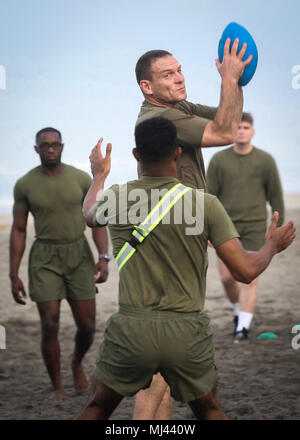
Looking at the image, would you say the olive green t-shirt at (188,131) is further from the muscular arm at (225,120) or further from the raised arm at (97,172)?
the raised arm at (97,172)

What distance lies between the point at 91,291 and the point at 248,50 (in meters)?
3.32

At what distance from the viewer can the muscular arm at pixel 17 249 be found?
6.98m

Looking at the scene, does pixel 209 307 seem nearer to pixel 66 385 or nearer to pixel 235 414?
pixel 66 385

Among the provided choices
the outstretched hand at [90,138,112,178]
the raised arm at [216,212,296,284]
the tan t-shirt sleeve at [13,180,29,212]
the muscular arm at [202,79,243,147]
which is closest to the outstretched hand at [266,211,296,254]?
the raised arm at [216,212,296,284]

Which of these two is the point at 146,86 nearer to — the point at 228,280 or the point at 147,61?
the point at 147,61

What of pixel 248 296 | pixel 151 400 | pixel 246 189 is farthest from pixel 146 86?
pixel 248 296

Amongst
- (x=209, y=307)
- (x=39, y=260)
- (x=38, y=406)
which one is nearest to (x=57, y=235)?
(x=39, y=260)

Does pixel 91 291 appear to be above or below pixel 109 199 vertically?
below

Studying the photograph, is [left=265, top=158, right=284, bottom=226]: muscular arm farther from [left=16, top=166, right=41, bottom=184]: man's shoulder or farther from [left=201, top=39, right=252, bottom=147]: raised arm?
[left=201, top=39, right=252, bottom=147]: raised arm

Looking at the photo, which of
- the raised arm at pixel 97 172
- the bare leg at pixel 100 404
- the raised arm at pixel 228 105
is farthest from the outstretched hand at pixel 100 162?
the bare leg at pixel 100 404

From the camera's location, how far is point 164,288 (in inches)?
151

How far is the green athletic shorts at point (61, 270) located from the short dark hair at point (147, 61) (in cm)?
261

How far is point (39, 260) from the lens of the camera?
6973 mm

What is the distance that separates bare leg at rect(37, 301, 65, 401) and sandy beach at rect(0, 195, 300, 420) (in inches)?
5.9
